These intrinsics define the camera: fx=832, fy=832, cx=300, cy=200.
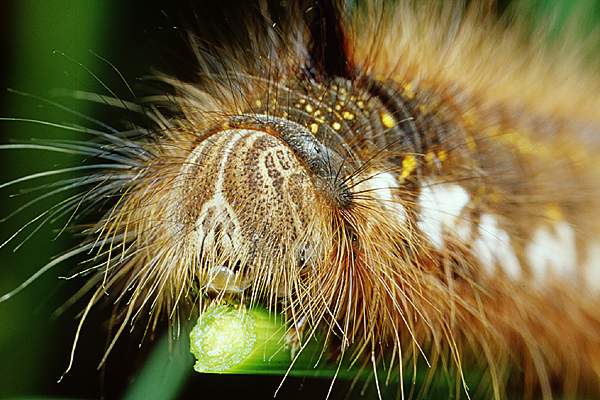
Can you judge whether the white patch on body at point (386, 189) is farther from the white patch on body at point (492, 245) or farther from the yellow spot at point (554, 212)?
the yellow spot at point (554, 212)

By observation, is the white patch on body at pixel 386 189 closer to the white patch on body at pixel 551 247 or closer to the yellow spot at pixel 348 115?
the yellow spot at pixel 348 115

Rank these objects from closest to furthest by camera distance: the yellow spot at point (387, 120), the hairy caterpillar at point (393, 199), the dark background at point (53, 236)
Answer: the hairy caterpillar at point (393, 199), the yellow spot at point (387, 120), the dark background at point (53, 236)

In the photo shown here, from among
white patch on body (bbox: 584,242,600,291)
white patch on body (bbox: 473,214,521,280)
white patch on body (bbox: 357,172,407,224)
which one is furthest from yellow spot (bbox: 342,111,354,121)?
white patch on body (bbox: 584,242,600,291)

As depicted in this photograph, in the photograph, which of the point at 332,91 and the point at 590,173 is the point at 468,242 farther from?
the point at 332,91

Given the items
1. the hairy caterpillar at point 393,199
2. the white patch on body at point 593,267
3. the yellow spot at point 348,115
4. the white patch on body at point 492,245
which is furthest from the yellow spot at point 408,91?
the white patch on body at point 593,267

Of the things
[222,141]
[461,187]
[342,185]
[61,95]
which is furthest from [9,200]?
[461,187]

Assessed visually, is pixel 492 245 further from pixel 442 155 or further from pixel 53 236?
pixel 53 236

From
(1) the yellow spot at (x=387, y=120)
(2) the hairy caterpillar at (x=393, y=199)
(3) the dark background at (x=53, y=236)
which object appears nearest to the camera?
(2) the hairy caterpillar at (x=393, y=199)

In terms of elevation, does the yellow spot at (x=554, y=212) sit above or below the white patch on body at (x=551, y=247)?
above

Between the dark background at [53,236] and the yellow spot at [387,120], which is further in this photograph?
the dark background at [53,236]
